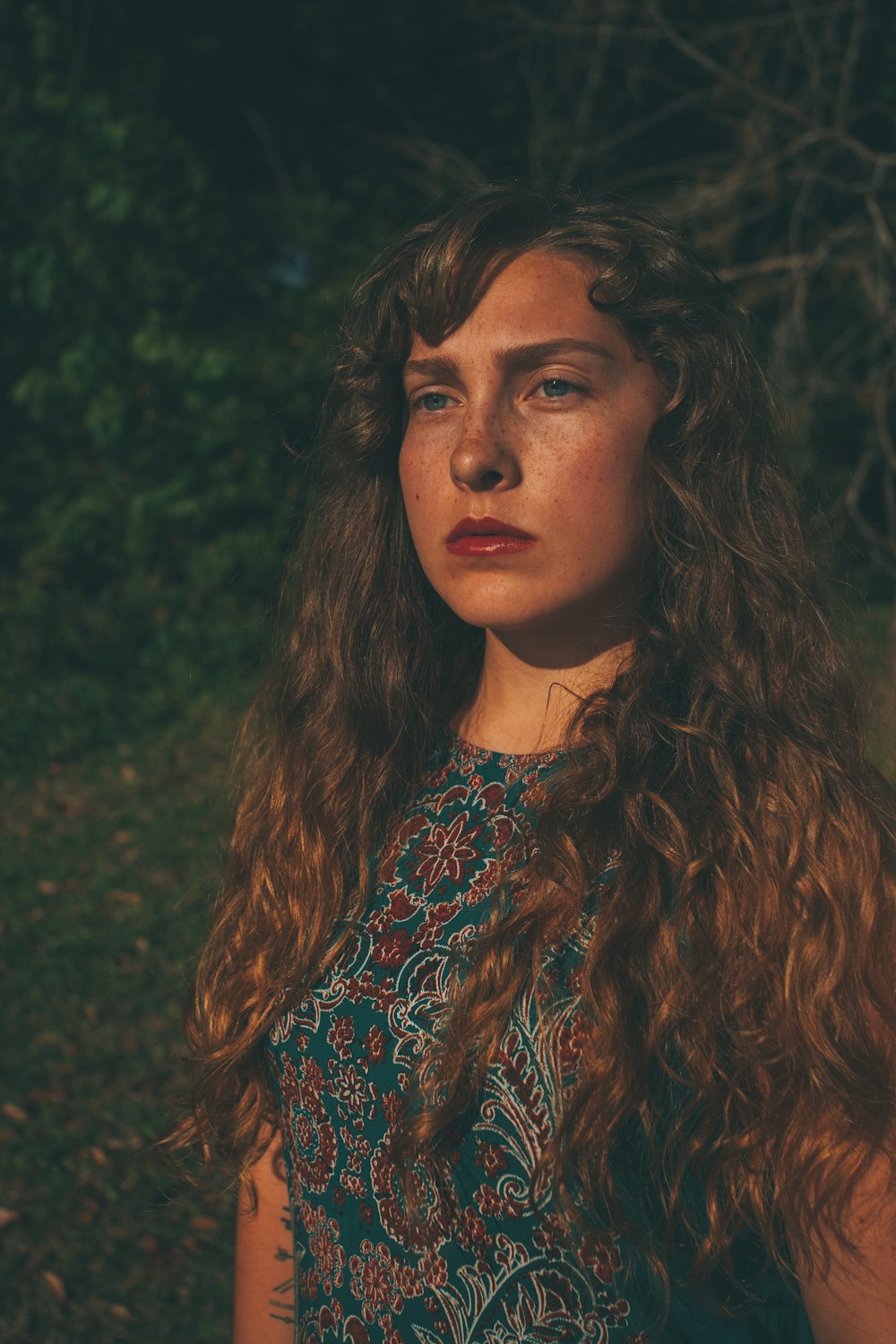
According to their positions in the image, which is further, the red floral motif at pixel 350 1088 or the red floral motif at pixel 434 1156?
the red floral motif at pixel 350 1088

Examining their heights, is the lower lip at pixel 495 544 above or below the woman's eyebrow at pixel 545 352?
below

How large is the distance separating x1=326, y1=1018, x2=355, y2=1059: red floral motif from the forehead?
762 millimetres

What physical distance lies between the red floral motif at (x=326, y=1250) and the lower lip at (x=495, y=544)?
0.79 m

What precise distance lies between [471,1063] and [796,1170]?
1.06 ft

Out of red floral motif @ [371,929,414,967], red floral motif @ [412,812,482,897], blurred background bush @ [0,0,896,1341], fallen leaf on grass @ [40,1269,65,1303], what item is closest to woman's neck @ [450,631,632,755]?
red floral motif @ [412,812,482,897]

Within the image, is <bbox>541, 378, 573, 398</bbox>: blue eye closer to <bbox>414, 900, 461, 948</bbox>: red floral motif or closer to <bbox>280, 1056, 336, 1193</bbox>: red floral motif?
<bbox>414, 900, 461, 948</bbox>: red floral motif

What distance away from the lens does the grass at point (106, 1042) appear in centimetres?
307

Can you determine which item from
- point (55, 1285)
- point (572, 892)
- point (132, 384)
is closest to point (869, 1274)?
point (572, 892)

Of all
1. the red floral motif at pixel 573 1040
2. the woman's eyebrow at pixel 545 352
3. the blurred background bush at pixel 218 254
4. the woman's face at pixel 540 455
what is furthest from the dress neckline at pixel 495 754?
the blurred background bush at pixel 218 254

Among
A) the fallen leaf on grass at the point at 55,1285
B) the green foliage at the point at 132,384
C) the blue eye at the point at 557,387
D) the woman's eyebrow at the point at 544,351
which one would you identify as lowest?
the fallen leaf on grass at the point at 55,1285

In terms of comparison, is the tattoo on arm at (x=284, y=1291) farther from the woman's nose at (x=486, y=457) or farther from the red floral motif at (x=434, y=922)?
the woman's nose at (x=486, y=457)

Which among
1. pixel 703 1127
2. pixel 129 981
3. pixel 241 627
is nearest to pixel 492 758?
pixel 703 1127

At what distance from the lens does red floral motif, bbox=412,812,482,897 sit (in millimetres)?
1391

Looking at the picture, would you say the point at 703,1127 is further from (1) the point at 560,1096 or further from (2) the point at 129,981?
(2) the point at 129,981
